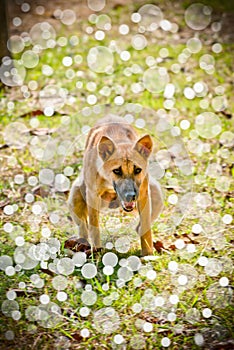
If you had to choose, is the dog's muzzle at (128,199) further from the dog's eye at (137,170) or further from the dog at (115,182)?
the dog's eye at (137,170)

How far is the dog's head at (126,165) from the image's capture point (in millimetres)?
3365

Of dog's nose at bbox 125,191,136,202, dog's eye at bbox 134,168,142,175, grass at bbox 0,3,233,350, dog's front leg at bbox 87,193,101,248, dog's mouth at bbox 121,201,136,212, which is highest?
dog's eye at bbox 134,168,142,175

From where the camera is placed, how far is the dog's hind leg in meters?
3.89

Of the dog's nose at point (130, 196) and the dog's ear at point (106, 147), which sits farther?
the dog's ear at point (106, 147)

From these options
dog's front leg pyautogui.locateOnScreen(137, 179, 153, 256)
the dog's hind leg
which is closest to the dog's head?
dog's front leg pyautogui.locateOnScreen(137, 179, 153, 256)

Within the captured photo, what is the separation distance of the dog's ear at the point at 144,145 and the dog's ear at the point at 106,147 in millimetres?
127

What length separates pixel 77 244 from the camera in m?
3.83

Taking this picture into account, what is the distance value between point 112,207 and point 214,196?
39.0 inches

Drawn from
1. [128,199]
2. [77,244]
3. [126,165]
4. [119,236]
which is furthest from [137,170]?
[77,244]

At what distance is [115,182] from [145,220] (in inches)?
14.3

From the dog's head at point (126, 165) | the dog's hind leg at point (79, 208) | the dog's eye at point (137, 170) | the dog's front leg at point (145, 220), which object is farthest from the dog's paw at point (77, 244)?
the dog's eye at point (137, 170)

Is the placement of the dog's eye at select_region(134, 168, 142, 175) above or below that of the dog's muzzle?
above

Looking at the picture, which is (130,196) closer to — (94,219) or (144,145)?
(144,145)

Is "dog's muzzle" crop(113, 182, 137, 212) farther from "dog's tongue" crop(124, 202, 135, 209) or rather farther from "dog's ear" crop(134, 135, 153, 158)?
"dog's ear" crop(134, 135, 153, 158)
